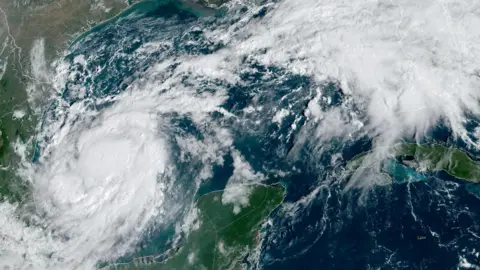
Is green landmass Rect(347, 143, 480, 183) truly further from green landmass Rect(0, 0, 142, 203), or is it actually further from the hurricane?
green landmass Rect(0, 0, 142, 203)

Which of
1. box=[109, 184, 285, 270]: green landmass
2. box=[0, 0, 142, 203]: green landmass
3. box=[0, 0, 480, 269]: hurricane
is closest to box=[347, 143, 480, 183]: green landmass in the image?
box=[0, 0, 480, 269]: hurricane

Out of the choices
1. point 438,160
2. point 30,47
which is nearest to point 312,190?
point 438,160

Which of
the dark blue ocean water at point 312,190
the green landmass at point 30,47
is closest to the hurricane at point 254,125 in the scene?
the dark blue ocean water at point 312,190

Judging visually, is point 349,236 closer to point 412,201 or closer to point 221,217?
point 412,201

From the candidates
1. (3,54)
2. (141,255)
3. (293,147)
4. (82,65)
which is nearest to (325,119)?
(293,147)

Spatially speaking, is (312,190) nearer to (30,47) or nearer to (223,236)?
(223,236)

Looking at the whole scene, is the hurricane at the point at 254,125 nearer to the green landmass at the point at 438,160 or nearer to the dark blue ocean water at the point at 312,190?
the dark blue ocean water at the point at 312,190
